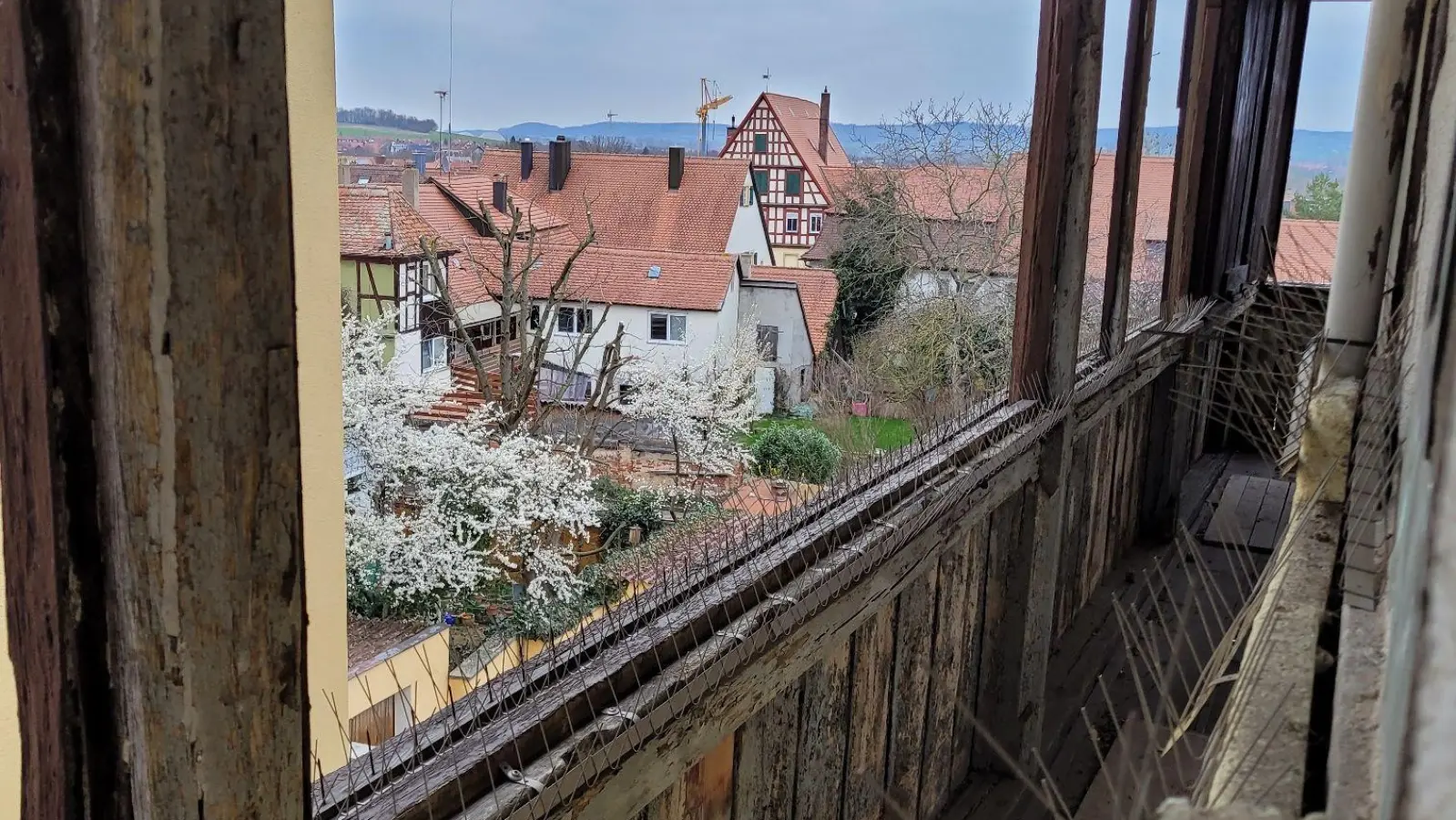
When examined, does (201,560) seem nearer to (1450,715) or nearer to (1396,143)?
(1450,715)

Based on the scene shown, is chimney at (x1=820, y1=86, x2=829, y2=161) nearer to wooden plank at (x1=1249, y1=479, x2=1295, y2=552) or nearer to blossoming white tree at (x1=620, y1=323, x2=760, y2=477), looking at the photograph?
blossoming white tree at (x1=620, y1=323, x2=760, y2=477)

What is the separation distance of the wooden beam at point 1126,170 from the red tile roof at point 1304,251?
3474mm

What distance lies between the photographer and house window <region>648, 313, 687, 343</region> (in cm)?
351

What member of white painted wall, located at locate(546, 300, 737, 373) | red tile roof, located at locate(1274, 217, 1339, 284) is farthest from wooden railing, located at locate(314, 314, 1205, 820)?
red tile roof, located at locate(1274, 217, 1339, 284)

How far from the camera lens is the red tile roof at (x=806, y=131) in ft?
13.8

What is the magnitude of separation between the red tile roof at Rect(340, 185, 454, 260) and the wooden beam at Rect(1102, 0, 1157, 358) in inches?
103

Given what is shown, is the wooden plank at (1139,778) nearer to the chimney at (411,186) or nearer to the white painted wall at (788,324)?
the white painted wall at (788,324)

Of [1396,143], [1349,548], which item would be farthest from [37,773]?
[1396,143]

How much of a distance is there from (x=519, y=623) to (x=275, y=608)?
3.28 feet

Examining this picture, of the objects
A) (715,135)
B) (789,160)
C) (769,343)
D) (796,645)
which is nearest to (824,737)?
(796,645)

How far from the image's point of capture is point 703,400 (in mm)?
3326

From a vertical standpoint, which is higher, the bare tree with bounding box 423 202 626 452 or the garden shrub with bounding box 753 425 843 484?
the bare tree with bounding box 423 202 626 452

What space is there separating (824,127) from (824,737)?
2828mm

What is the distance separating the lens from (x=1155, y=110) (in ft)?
15.3
